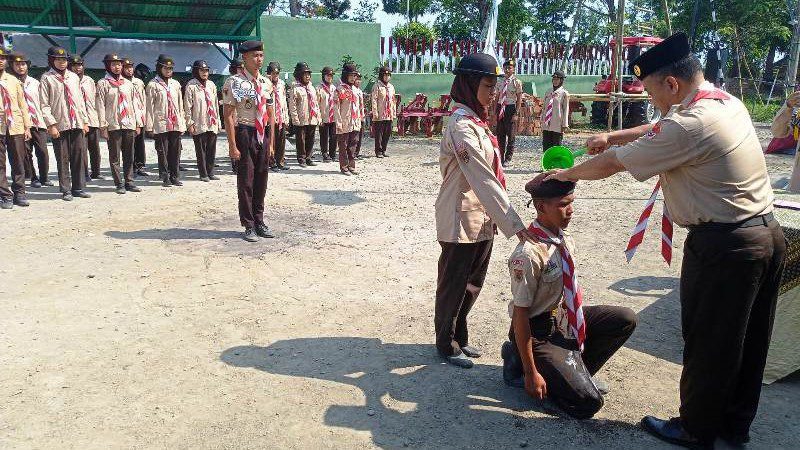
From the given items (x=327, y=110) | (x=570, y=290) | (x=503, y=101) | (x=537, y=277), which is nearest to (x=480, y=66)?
(x=537, y=277)

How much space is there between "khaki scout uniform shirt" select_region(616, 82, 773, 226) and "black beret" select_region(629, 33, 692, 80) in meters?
0.21

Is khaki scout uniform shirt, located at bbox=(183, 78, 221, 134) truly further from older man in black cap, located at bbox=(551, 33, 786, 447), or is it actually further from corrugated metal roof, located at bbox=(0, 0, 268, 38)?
older man in black cap, located at bbox=(551, 33, 786, 447)

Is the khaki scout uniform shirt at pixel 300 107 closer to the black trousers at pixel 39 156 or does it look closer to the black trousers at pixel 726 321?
the black trousers at pixel 39 156

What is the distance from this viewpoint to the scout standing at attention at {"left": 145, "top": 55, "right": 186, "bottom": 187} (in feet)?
34.2

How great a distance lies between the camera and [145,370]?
4.01 meters

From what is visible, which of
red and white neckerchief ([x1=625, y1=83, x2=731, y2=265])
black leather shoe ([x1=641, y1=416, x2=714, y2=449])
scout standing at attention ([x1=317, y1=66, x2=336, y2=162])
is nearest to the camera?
red and white neckerchief ([x1=625, y1=83, x2=731, y2=265])

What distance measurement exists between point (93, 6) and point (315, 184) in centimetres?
898

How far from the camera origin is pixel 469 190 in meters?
3.93

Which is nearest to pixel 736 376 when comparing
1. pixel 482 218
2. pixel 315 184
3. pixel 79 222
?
pixel 482 218

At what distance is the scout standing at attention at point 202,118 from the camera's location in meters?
11.0

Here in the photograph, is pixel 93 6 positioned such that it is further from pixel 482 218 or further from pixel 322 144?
pixel 482 218

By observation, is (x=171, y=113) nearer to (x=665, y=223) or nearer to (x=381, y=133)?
(x=381, y=133)

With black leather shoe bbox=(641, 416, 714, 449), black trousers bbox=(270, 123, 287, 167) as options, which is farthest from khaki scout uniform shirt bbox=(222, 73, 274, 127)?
black leather shoe bbox=(641, 416, 714, 449)

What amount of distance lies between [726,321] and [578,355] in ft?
2.65
